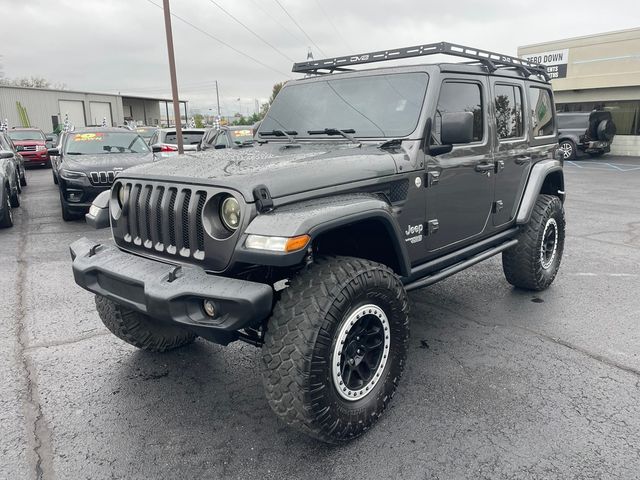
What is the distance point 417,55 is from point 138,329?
2901 millimetres

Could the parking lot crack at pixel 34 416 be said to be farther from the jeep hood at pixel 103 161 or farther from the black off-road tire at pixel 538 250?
the jeep hood at pixel 103 161

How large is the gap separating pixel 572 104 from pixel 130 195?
24935 mm

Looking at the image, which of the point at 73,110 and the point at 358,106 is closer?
the point at 358,106

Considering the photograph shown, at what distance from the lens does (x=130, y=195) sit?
3.11m

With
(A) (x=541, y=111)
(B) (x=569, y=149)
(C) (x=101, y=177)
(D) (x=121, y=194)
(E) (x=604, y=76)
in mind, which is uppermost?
(E) (x=604, y=76)

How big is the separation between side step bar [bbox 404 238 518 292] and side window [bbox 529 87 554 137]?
121 cm

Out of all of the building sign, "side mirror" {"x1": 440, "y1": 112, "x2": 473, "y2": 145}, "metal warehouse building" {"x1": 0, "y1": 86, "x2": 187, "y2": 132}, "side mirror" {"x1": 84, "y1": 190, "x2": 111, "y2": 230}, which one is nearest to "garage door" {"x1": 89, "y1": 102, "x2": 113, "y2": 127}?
"metal warehouse building" {"x1": 0, "y1": 86, "x2": 187, "y2": 132}

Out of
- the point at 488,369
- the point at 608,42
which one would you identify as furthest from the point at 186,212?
the point at 608,42

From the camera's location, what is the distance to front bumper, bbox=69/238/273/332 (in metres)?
2.37

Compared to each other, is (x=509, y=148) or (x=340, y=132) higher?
(x=340, y=132)

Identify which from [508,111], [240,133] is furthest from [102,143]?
[508,111]

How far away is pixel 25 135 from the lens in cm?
2119

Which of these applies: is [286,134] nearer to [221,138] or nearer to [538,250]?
[538,250]

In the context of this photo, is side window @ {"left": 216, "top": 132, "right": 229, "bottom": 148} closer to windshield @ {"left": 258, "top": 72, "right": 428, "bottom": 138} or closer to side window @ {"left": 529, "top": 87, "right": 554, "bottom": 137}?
windshield @ {"left": 258, "top": 72, "right": 428, "bottom": 138}
